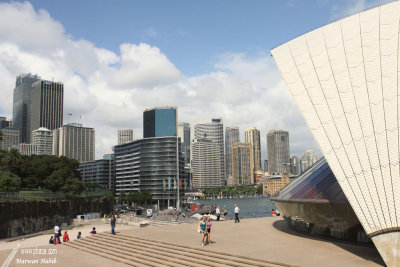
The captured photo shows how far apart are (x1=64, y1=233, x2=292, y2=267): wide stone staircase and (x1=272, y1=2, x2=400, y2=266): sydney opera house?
4709 mm

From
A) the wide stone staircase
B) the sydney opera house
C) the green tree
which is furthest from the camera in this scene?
the green tree

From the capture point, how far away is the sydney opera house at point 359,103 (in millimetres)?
14258

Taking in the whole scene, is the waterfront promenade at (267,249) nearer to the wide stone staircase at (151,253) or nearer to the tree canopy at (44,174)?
the wide stone staircase at (151,253)

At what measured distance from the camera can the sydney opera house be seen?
46.8 feet

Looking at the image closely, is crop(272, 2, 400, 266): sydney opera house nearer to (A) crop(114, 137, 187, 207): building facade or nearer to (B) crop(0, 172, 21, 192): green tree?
(B) crop(0, 172, 21, 192): green tree

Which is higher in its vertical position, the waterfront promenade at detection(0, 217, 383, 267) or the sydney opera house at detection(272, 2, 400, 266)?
the sydney opera house at detection(272, 2, 400, 266)

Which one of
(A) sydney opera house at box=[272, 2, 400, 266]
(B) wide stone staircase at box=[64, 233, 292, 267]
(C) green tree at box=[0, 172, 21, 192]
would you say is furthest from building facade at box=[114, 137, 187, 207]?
(A) sydney opera house at box=[272, 2, 400, 266]

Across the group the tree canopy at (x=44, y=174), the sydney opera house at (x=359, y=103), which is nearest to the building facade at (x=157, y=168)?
the tree canopy at (x=44, y=174)

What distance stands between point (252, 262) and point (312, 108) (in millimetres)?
8500

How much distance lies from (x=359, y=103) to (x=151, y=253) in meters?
13.6

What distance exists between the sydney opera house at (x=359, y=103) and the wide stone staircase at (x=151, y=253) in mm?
4709

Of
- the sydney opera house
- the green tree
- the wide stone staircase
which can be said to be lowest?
the wide stone staircase

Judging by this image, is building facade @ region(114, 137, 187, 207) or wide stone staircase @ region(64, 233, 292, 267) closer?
wide stone staircase @ region(64, 233, 292, 267)

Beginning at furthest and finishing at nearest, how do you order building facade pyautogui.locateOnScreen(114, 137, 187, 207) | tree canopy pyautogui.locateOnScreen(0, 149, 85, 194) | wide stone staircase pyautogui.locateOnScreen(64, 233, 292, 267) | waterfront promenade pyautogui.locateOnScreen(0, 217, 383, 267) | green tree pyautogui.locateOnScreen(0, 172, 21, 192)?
1. building facade pyautogui.locateOnScreen(114, 137, 187, 207)
2. tree canopy pyautogui.locateOnScreen(0, 149, 85, 194)
3. green tree pyautogui.locateOnScreen(0, 172, 21, 192)
4. wide stone staircase pyautogui.locateOnScreen(64, 233, 292, 267)
5. waterfront promenade pyautogui.locateOnScreen(0, 217, 383, 267)
